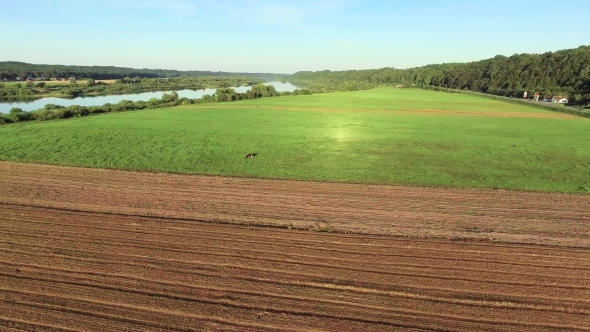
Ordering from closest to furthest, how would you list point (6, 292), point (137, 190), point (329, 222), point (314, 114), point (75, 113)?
point (6, 292) → point (329, 222) → point (137, 190) → point (75, 113) → point (314, 114)

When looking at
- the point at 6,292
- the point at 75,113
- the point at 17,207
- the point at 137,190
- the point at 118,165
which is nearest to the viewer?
the point at 6,292

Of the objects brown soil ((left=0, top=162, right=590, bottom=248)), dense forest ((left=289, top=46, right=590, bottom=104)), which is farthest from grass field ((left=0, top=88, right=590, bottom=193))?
dense forest ((left=289, top=46, right=590, bottom=104))

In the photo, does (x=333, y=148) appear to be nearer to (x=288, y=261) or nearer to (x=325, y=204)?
(x=325, y=204)

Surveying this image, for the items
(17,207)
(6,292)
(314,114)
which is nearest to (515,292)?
(6,292)

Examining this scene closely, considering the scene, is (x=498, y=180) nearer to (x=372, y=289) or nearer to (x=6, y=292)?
(x=372, y=289)

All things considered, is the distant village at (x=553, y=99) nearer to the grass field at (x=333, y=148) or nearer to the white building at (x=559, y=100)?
→ the white building at (x=559, y=100)

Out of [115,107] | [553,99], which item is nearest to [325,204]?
[115,107]
